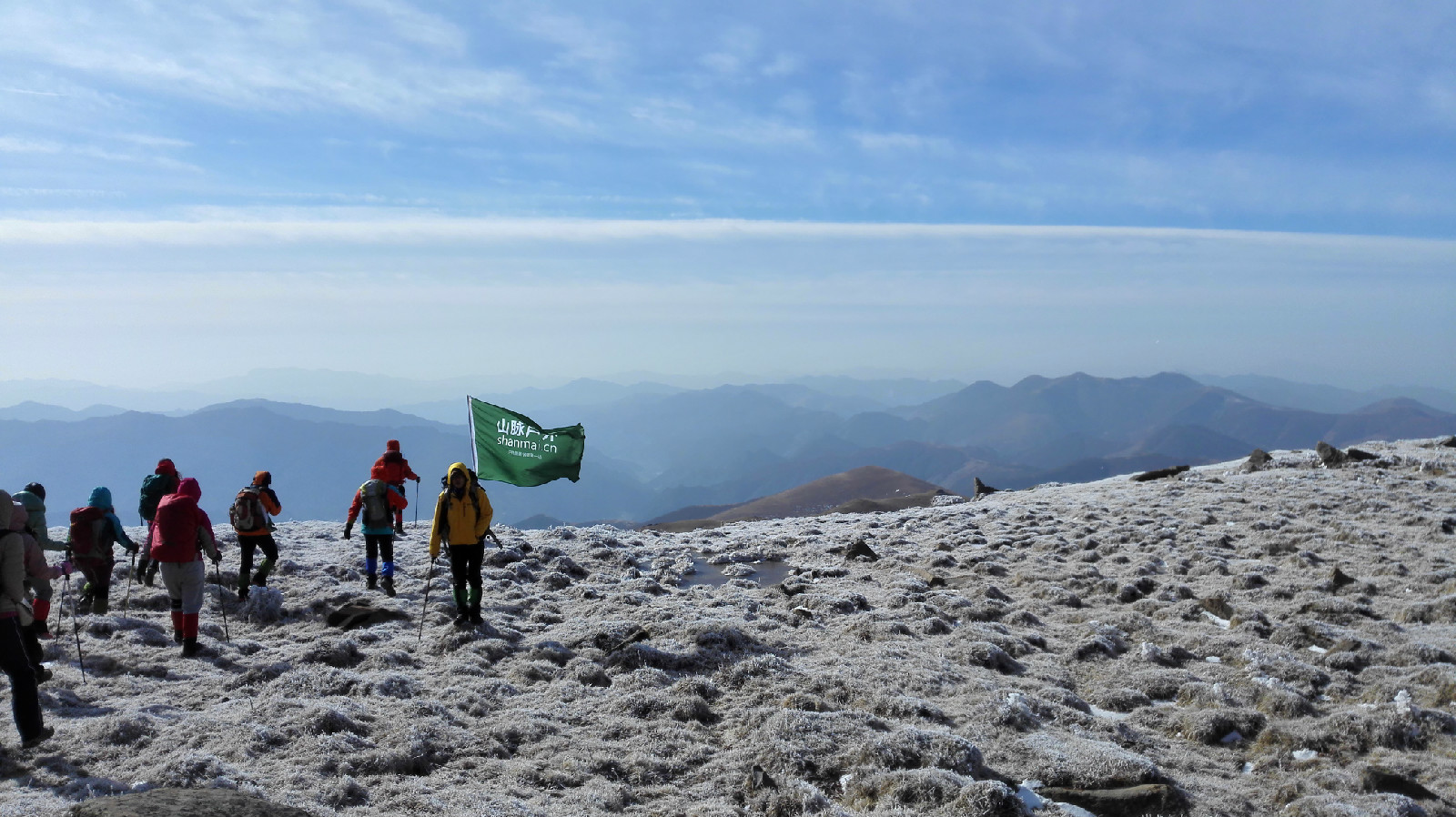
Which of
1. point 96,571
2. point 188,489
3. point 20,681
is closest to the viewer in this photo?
point 20,681

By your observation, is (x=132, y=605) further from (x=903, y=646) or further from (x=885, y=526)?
(x=885, y=526)

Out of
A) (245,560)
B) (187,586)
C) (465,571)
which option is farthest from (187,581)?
(465,571)

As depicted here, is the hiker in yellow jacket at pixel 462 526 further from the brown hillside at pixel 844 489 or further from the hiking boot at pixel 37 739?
the brown hillside at pixel 844 489

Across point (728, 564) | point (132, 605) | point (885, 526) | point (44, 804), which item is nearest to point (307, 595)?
point (132, 605)

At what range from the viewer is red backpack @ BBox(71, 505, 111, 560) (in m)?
14.1

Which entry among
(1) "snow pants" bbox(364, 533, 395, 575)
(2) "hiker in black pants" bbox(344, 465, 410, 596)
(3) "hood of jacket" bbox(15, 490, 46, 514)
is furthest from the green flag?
(3) "hood of jacket" bbox(15, 490, 46, 514)

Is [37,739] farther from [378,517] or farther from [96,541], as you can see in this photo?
[378,517]

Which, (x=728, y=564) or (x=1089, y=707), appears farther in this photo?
(x=728, y=564)

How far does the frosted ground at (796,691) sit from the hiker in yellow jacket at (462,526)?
1.08 metres

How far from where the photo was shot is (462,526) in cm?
1413

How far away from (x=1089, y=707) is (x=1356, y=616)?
8.73 m

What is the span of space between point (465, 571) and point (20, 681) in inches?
264

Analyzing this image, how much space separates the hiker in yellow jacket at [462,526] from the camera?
46.1 ft

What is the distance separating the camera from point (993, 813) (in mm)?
8297
